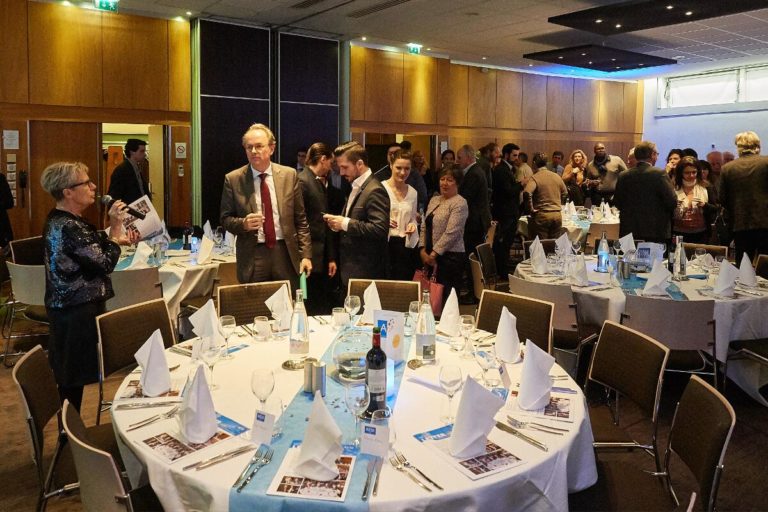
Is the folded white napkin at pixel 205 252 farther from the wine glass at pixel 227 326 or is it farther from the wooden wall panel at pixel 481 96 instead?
the wooden wall panel at pixel 481 96

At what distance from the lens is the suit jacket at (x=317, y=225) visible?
5.32 m

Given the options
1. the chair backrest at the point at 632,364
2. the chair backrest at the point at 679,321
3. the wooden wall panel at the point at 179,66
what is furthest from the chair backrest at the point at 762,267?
the wooden wall panel at the point at 179,66

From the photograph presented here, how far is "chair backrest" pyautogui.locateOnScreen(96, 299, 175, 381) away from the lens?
3.28 meters

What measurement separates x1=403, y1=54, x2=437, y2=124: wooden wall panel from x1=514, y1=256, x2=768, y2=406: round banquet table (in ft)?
26.9

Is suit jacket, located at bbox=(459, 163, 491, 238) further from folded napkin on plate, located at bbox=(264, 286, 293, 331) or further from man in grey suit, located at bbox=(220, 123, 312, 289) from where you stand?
folded napkin on plate, located at bbox=(264, 286, 293, 331)

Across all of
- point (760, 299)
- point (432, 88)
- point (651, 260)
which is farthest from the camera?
point (432, 88)

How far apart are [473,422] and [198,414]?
886 mm

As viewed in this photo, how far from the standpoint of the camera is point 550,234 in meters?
8.49

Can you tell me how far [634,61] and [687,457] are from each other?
10.0 metres

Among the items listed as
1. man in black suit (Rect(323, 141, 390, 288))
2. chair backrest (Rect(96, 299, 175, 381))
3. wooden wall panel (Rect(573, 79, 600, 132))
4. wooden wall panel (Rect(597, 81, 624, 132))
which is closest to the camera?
chair backrest (Rect(96, 299, 175, 381))

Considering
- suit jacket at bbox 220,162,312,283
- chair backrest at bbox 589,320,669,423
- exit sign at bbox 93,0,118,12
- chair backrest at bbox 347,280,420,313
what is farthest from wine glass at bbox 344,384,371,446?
exit sign at bbox 93,0,118,12

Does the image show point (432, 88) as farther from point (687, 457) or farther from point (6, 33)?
point (687, 457)

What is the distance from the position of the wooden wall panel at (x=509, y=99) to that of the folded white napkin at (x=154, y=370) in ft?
41.7

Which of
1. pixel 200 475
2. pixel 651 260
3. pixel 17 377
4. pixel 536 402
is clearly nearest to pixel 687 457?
pixel 536 402
